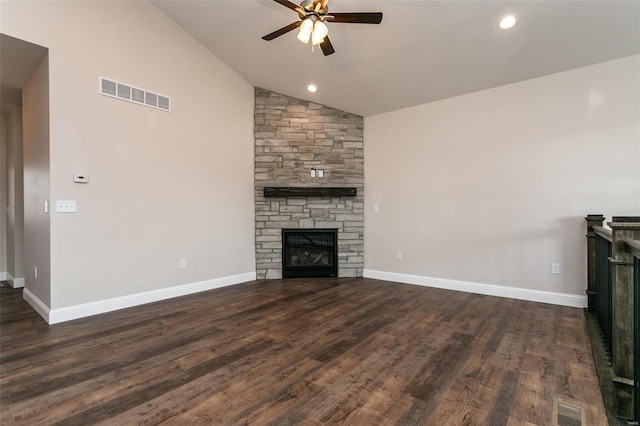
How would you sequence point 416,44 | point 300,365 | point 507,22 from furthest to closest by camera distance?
point 416,44 < point 507,22 < point 300,365

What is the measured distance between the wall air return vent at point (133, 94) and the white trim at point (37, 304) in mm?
2313

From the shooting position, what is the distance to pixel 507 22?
110 inches

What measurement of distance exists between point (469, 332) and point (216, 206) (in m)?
3.49

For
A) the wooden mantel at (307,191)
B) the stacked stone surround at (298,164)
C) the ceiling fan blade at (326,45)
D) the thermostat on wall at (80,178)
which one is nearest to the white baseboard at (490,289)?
the stacked stone surround at (298,164)

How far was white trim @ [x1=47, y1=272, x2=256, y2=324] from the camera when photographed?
303 cm

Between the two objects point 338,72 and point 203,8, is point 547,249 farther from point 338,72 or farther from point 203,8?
point 203,8

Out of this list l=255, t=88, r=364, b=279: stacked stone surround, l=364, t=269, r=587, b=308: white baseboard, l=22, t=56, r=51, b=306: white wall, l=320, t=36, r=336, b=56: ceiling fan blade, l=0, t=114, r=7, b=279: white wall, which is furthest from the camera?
l=255, t=88, r=364, b=279: stacked stone surround

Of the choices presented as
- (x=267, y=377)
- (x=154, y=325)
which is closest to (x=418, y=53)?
(x=267, y=377)

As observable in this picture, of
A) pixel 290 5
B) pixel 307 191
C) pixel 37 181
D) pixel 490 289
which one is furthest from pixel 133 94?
pixel 490 289

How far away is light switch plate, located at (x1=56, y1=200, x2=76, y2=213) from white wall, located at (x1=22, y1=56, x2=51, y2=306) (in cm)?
12

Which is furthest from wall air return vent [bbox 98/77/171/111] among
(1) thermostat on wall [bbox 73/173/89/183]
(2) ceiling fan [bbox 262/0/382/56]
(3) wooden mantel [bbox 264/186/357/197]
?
(2) ceiling fan [bbox 262/0/382/56]

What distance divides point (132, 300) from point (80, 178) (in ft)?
4.75

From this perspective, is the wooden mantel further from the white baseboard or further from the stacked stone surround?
the white baseboard

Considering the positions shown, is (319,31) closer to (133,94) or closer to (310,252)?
(133,94)
